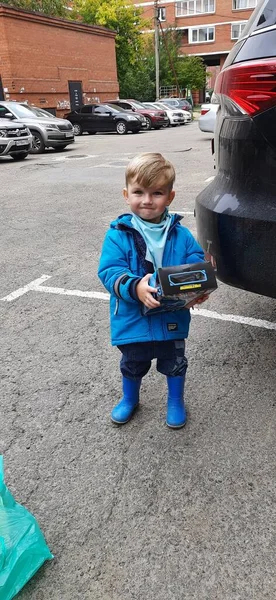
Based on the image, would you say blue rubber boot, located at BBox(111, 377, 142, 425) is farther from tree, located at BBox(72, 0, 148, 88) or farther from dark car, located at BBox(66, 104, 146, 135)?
tree, located at BBox(72, 0, 148, 88)

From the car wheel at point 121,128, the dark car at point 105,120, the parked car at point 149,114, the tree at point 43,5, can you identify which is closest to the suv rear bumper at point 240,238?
the dark car at point 105,120

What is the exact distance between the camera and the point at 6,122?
1251cm

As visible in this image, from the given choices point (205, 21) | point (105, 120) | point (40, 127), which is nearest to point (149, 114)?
point (105, 120)

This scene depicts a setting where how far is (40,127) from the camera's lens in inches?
566

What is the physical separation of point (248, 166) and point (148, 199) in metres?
0.49

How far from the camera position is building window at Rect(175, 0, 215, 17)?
165ft

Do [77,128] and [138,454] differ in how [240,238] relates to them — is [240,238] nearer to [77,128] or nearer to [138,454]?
[138,454]

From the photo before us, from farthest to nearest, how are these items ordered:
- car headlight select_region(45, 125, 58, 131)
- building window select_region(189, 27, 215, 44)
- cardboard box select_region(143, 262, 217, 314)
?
building window select_region(189, 27, 215, 44)
car headlight select_region(45, 125, 58, 131)
cardboard box select_region(143, 262, 217, 314)

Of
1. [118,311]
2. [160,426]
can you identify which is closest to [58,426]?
[160,426]

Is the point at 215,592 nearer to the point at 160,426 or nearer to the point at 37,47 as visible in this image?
the point at 160,426

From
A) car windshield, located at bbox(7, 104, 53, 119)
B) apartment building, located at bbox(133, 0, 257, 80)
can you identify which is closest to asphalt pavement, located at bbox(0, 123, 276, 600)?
car windshield, located at bbox(7, 104, 53, 119)

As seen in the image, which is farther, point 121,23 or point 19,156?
point 121,23

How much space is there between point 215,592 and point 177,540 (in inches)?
8.5

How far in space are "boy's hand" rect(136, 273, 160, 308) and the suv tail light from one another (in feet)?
2.66
